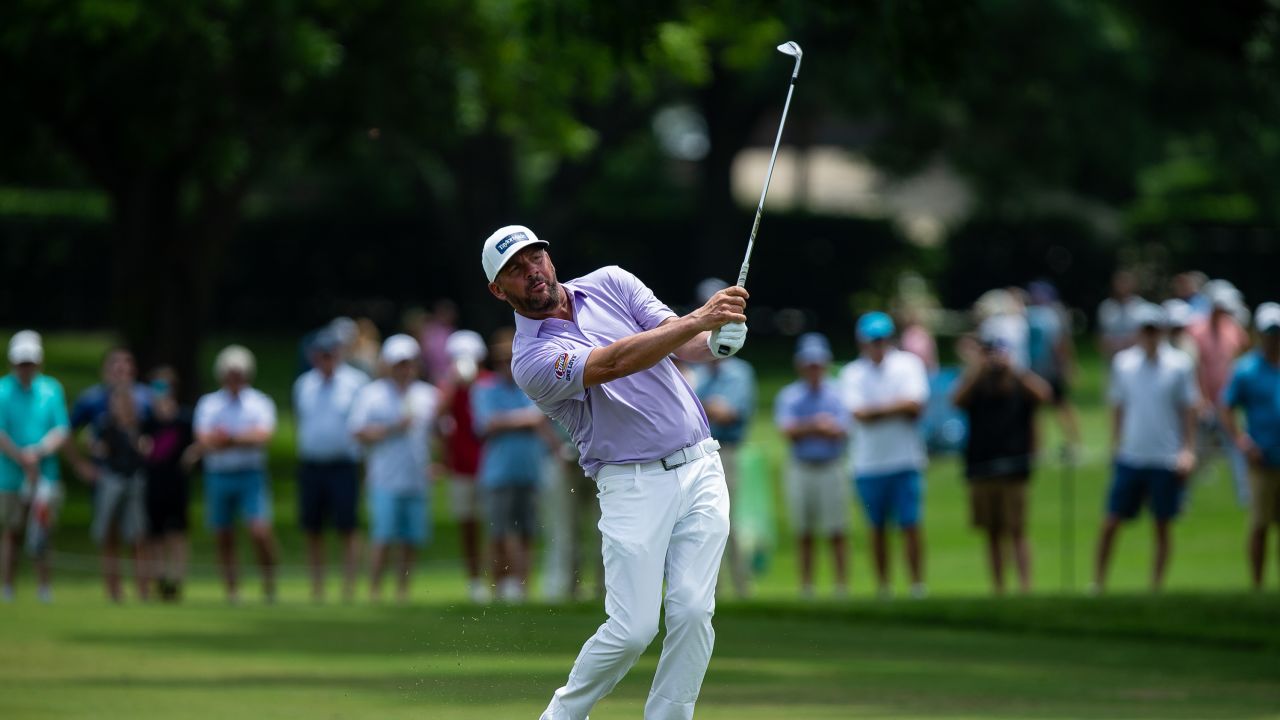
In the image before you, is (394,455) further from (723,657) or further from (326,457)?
(723,657)

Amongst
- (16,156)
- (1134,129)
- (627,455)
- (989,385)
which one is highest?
(1134,129)

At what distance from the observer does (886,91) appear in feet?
125

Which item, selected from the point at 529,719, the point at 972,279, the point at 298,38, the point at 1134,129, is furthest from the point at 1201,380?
the point at 972,279

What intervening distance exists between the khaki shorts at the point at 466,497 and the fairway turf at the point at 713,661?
2451 mm

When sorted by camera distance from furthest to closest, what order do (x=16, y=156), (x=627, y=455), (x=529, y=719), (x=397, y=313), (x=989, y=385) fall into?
(x=397, y=313) → (x=16, y=156) → (x=989, y=385) → (x=529, y=719) → (x=627, y=455)

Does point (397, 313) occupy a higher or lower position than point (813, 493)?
higher

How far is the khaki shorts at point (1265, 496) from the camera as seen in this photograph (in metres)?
15.6

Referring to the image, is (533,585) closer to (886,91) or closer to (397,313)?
(886,91)

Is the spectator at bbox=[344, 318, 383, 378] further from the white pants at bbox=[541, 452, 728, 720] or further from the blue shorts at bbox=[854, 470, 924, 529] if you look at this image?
the white pants at bbox=[541, 452, 728, 720]

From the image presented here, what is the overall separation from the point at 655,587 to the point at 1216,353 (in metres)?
12.5

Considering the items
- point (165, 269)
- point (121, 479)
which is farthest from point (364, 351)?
point (121, 479)

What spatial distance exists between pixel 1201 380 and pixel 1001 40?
839 inches

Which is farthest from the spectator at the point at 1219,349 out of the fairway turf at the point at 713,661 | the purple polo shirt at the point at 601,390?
the purple polo shirt at the point at 601,390

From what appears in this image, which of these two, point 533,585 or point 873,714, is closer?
point 873,714
